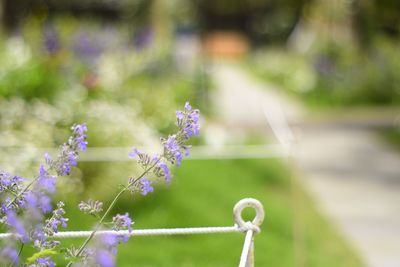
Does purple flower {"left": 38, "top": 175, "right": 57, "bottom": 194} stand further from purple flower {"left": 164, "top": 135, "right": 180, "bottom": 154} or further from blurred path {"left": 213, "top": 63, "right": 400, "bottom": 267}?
blurred path {"left": 213, "top": 63, "right": 400, "bottom": 267}

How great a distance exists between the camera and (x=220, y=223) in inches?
293

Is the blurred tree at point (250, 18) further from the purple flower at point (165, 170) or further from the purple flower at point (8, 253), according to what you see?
the purple flower at point (8, 253)

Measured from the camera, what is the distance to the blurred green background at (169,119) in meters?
7.02

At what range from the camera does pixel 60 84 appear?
1020 cm

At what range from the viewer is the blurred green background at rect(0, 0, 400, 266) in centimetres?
702

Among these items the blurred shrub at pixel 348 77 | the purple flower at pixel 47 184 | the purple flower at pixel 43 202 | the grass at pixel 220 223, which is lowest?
the purple flower at pixel 43 202

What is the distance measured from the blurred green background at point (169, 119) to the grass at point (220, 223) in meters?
0.01

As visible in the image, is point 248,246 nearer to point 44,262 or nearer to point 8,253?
point 44,262

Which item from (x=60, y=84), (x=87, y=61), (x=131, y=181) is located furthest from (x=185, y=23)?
(x=131, y=181)

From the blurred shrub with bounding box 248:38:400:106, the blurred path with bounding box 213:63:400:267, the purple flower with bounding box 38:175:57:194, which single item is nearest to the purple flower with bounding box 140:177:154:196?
the purple flower with bounding box 38:175:57:194

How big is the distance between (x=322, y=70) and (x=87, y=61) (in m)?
7.35

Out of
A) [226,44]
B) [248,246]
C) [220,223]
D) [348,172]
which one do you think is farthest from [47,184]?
[226,44]

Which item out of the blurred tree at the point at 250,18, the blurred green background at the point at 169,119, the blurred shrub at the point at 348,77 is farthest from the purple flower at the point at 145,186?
the blurred tree at the point at 250,18

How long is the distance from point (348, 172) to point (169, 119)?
2.41m
